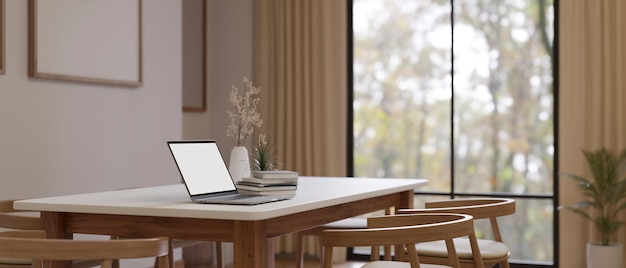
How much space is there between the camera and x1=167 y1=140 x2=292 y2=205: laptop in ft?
10.4

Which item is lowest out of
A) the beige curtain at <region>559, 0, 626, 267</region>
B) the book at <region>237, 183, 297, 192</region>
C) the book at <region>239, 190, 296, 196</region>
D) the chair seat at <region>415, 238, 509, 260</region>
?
the chair seat at <region>415, 238, 509, 260</region>

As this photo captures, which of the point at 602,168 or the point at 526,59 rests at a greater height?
the point at 526,59

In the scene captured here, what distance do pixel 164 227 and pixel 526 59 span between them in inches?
177

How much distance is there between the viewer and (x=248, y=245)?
2.83 metres

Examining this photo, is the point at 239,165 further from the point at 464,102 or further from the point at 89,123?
the point at 464,102

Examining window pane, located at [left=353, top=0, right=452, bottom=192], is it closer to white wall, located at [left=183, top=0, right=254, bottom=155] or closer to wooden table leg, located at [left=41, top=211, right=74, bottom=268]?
white wall, located at [left=183, top=0, right=254, bottom=155]

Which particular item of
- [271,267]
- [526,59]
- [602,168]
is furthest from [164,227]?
[526,59]

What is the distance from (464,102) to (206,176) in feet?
13.3

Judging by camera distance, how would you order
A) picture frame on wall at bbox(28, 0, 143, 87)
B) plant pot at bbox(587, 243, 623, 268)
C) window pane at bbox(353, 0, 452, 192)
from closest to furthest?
picture frame on wall at bbox(28, 0, 143, 87) < plant pot at bbox(587, 243, 623, 268) < window pane at bbox(353, 0, 452, 192)

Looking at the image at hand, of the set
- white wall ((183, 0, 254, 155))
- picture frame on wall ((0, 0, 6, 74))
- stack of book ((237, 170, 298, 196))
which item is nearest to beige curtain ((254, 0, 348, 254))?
white wall ((183, 0, 254, 155))

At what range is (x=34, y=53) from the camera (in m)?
4.93

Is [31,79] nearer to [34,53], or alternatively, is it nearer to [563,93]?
[34,53]

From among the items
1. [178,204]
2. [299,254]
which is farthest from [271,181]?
[299,254]

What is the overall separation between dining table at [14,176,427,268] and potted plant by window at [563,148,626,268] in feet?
10.3
